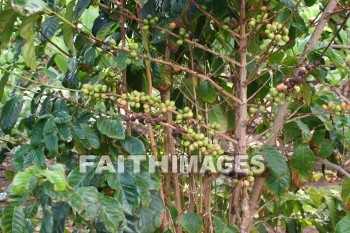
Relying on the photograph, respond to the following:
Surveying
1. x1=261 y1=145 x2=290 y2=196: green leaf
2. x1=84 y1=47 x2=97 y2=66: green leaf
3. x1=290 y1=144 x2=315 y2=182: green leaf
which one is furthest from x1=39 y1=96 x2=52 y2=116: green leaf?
x1=290 y1=144 x2=315 y2=182: green leaf

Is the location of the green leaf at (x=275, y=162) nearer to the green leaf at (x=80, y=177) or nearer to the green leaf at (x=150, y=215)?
the green leaf at (x=150, y=215)

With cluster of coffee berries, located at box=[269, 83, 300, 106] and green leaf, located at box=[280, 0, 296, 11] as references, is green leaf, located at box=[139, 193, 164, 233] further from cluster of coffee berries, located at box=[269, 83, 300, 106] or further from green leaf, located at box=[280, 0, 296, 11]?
green leaf, located at box=[280, 0, 296, 11]

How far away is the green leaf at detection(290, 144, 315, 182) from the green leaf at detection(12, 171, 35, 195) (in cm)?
84

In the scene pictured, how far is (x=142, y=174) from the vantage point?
112 cm

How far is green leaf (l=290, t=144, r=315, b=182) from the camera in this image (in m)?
1.42

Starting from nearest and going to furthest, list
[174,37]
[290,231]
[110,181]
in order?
[110,181]
[174,37]
[290,231]

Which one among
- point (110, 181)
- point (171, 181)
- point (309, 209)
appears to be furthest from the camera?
point (309, 209)

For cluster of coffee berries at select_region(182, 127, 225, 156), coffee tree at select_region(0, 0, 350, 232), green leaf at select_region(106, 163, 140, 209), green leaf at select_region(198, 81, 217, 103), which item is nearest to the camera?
green leaf at select_region(106, 163, 140, 209)

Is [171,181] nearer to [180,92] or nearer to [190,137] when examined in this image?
[180,92]

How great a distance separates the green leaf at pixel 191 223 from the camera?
51.9 inches

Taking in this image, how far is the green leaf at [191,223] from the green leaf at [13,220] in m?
0.55

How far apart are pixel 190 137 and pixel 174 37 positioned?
29 cm

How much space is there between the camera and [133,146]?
122cm

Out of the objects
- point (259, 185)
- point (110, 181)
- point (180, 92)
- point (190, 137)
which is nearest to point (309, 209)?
point (259, 185)
